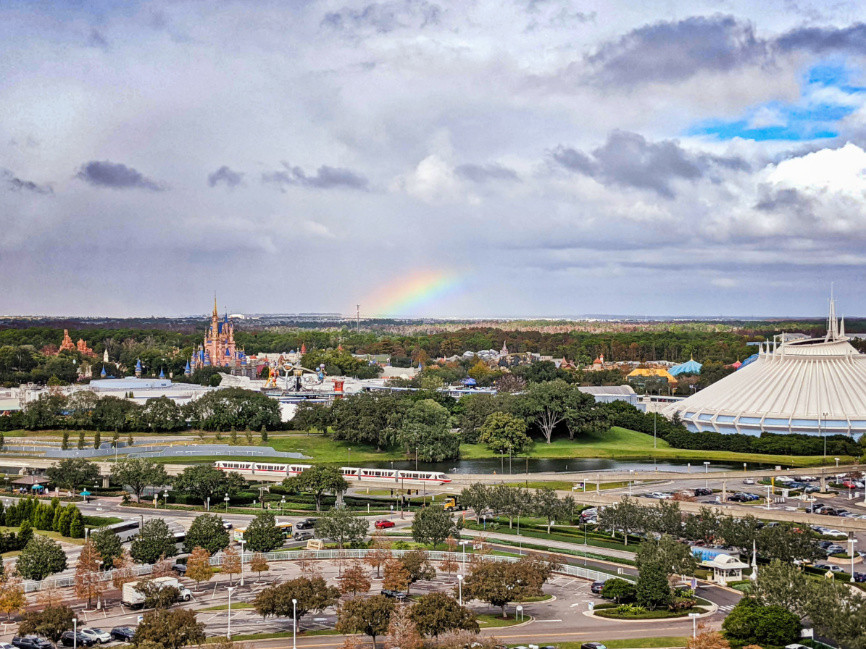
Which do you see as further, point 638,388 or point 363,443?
point 638,388

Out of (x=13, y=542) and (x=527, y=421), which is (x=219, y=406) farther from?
(x=13, y=542)

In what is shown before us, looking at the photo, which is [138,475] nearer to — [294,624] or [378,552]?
[378,552]

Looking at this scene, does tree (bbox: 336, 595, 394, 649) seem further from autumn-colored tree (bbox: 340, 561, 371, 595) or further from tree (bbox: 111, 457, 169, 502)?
tree (bbox: 111, 457, 169, 502)

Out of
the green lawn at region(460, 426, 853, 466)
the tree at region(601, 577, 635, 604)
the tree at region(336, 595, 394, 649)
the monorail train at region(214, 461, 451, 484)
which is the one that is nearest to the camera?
Answer: the tree at region(336, 595, 394, 649)

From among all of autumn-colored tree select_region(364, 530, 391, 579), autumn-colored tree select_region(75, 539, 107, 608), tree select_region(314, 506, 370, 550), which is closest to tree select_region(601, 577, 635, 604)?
autumn-colored tree select_region(364, 530, 391, 579)

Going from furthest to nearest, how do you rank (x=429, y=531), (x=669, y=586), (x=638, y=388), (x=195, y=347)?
(x=195, y=347) < (x=638, y=388) < (x=429, y=531) < (x=669, y=586)

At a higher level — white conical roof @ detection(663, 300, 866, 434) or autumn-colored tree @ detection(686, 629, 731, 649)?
white conical roof @ detection(663, 300, 866, 434)

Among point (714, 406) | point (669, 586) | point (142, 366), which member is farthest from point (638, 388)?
point (669, 586)
